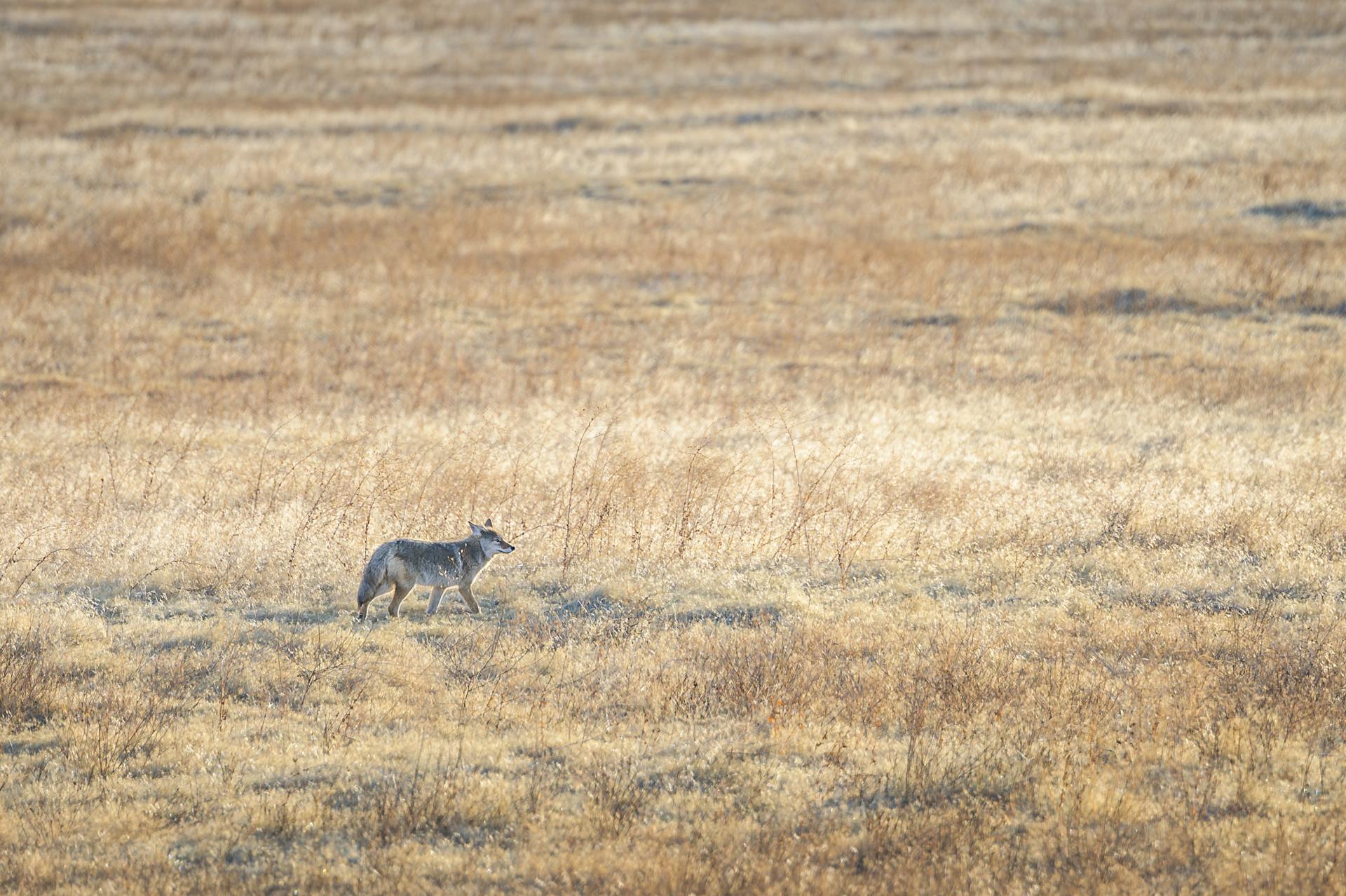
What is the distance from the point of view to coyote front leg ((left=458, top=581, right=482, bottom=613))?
8055mm

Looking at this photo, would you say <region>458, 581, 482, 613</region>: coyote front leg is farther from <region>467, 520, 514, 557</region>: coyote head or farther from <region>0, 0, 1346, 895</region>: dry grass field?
<region>467, 520, 514, 557</region>: coyote head

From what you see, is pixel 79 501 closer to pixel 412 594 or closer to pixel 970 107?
pixel 412 594

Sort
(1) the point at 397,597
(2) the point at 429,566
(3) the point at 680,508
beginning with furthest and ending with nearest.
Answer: (3) the point at 680,508
(1) the point at 397,597
(2) the point at 429,566

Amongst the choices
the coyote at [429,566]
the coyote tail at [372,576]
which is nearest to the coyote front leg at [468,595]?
the coyote at [429,566]

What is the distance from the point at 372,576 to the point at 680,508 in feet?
11.7

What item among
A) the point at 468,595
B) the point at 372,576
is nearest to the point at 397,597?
the point at 372,576

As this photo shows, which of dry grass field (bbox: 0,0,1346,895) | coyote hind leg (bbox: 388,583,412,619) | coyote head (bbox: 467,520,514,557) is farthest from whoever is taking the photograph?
coyote head (bbox: 467,520,514,557)

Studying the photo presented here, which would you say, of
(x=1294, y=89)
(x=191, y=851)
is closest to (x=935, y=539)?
(x=191, y=851)

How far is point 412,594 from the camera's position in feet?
29.8

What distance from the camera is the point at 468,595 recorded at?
8117 millimetres

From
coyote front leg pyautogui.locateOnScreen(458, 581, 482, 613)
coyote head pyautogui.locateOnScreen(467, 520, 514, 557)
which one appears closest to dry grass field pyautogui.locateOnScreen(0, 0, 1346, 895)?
coyote front leg pyautogui.locateOnScreen(458, 581, 482, 613)

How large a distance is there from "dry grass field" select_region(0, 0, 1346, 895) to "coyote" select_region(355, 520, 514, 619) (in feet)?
0.91

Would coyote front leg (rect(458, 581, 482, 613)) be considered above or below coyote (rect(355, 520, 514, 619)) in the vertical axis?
below

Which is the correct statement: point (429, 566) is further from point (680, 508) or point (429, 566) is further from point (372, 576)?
point (680, 508)
